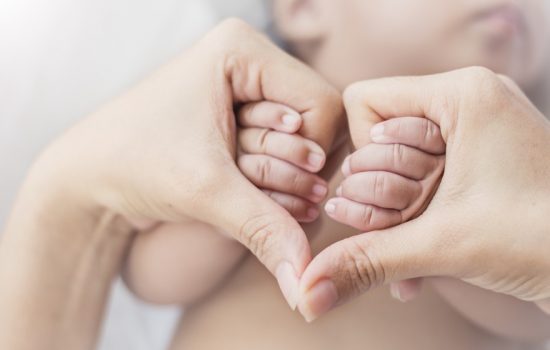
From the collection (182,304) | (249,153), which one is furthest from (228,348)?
(249,153)

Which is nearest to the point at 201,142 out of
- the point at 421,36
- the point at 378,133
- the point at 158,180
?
the point at 158,180

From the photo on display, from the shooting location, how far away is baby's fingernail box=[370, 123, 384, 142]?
23.9 inches

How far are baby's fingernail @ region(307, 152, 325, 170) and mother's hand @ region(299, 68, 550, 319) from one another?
0.32 ft

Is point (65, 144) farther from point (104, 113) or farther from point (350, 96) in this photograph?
point (350, 96)

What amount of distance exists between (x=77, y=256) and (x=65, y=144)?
125 mm

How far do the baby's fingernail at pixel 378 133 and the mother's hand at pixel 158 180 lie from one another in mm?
63

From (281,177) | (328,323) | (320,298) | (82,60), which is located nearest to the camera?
(320,298)

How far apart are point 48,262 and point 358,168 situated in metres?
0.37

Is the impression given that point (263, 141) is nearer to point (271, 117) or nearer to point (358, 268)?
point (271, 117)

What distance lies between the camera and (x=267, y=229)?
0.58m

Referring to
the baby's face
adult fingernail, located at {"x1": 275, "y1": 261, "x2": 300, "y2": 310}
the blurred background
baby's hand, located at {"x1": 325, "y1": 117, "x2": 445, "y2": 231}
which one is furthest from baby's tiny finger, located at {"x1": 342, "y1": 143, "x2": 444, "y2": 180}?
the blurred background

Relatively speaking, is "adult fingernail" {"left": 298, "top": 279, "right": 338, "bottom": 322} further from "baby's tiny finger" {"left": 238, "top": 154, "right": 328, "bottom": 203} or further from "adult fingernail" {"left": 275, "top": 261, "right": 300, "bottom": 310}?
"baby's tiny finger" {"left": 238, "top": 154, "right": 328, "bottom": 203}

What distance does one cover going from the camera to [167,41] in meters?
0.96

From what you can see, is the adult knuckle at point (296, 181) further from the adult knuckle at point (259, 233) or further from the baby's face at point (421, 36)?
the baby's face at point (421, 36)
